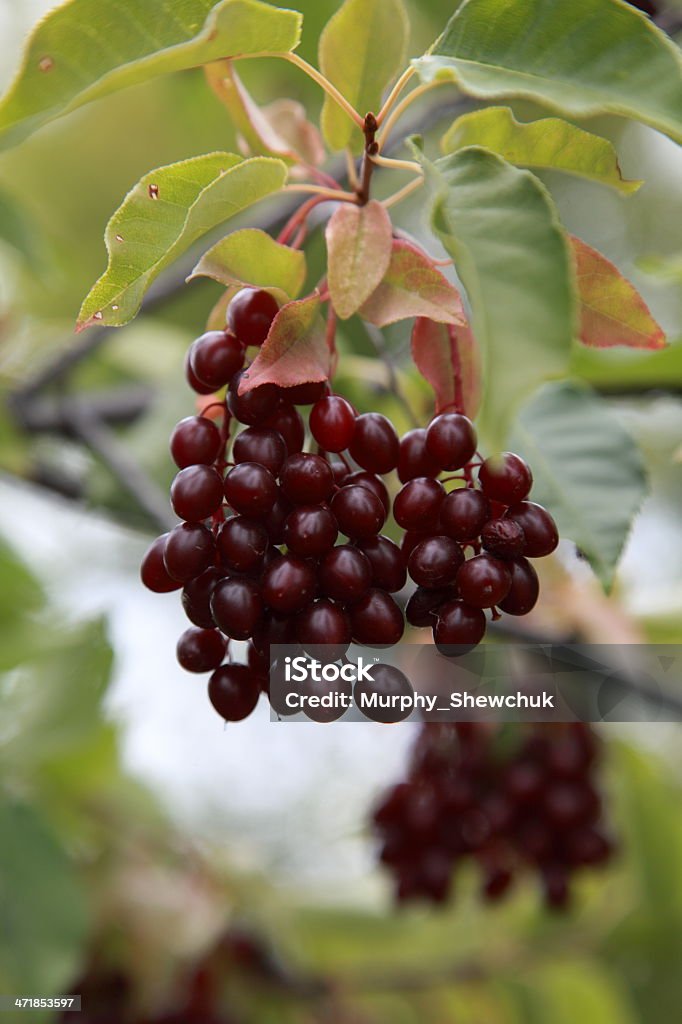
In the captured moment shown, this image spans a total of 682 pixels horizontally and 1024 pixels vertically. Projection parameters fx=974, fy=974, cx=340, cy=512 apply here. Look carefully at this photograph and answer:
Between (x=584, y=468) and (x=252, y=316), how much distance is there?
1.24 ft

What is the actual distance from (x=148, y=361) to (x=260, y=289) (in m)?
1.18

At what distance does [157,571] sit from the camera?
657 millimetres

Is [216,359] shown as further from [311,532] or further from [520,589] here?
[520,589]

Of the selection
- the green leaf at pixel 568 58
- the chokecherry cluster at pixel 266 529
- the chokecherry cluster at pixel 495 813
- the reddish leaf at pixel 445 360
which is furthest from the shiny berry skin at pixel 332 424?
the chokecherry cluster at pixel 495 813

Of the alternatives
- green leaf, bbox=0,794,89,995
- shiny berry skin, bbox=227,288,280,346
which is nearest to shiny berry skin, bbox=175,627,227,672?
shiny berry skin, bbox=227,288,280,346

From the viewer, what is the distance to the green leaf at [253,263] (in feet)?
2.05

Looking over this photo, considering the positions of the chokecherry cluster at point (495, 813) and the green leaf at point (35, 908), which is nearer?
the green leaf at point (35, 908)

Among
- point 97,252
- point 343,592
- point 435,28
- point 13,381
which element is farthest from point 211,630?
point 97,252

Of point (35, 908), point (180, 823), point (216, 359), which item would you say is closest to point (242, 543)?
point (216, 359)

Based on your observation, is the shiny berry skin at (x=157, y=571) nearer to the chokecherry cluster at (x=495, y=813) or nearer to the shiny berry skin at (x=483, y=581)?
the shiny berry skin at (x=483, y=581)

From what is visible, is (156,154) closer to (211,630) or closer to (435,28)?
(435,28)

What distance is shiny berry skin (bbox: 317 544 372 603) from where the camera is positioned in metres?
0.60

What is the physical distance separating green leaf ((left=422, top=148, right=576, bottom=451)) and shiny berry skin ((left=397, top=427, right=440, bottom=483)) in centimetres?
19

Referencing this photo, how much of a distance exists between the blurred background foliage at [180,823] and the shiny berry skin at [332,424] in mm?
405
